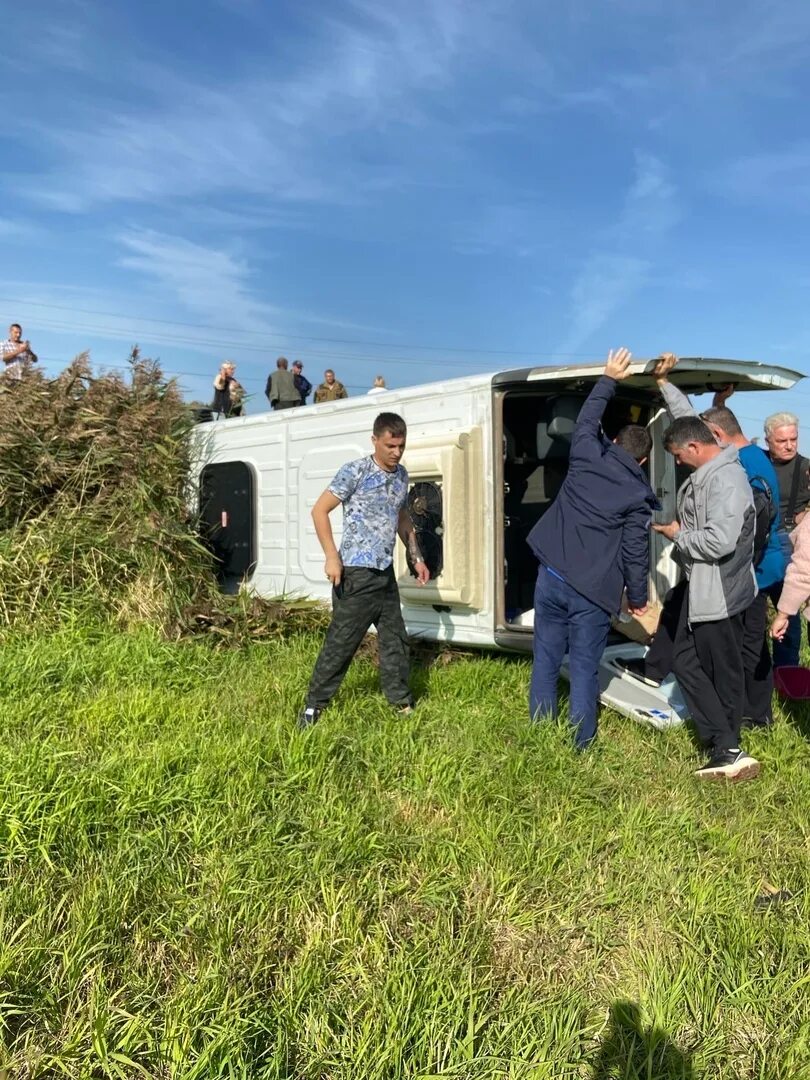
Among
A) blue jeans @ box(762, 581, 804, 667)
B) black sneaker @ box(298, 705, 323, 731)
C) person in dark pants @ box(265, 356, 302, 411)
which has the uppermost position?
person in dark pants @ box(265, 356, 302, 411)

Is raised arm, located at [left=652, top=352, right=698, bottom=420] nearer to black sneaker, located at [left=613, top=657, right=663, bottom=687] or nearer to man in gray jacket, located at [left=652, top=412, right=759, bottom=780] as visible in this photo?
man in gray jacket, located at [left=652, top=412, right=759, bottom=780]

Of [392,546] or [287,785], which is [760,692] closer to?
[392,546]

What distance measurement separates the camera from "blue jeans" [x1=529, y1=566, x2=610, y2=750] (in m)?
4.30

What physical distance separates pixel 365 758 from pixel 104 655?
2.69m

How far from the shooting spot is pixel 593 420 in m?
4.31

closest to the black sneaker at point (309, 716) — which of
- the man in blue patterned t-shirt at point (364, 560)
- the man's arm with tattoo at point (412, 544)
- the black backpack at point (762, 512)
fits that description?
the man in blue patterned t-shirt at point (364, 560)

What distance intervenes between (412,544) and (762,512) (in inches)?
84.5

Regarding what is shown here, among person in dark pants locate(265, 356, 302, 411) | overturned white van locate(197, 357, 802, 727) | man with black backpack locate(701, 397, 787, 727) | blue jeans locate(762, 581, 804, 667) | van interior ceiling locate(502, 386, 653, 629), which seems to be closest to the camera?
man with black backpack locate(701, 397, 787, 727)

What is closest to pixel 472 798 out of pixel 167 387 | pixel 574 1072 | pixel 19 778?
pixel 574 1072

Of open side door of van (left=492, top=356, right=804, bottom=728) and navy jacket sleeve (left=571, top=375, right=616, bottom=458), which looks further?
open side door of van (left=492, top=356, right=804, bottom=728)

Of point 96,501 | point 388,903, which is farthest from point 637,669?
point 96,501

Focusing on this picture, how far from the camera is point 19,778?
3.31 metres

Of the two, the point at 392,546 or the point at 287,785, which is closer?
the point at 287,785

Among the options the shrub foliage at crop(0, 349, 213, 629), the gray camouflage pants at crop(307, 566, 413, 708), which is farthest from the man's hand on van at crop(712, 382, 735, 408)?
the shrub foliage at crop(0, 349, 213, 629)
